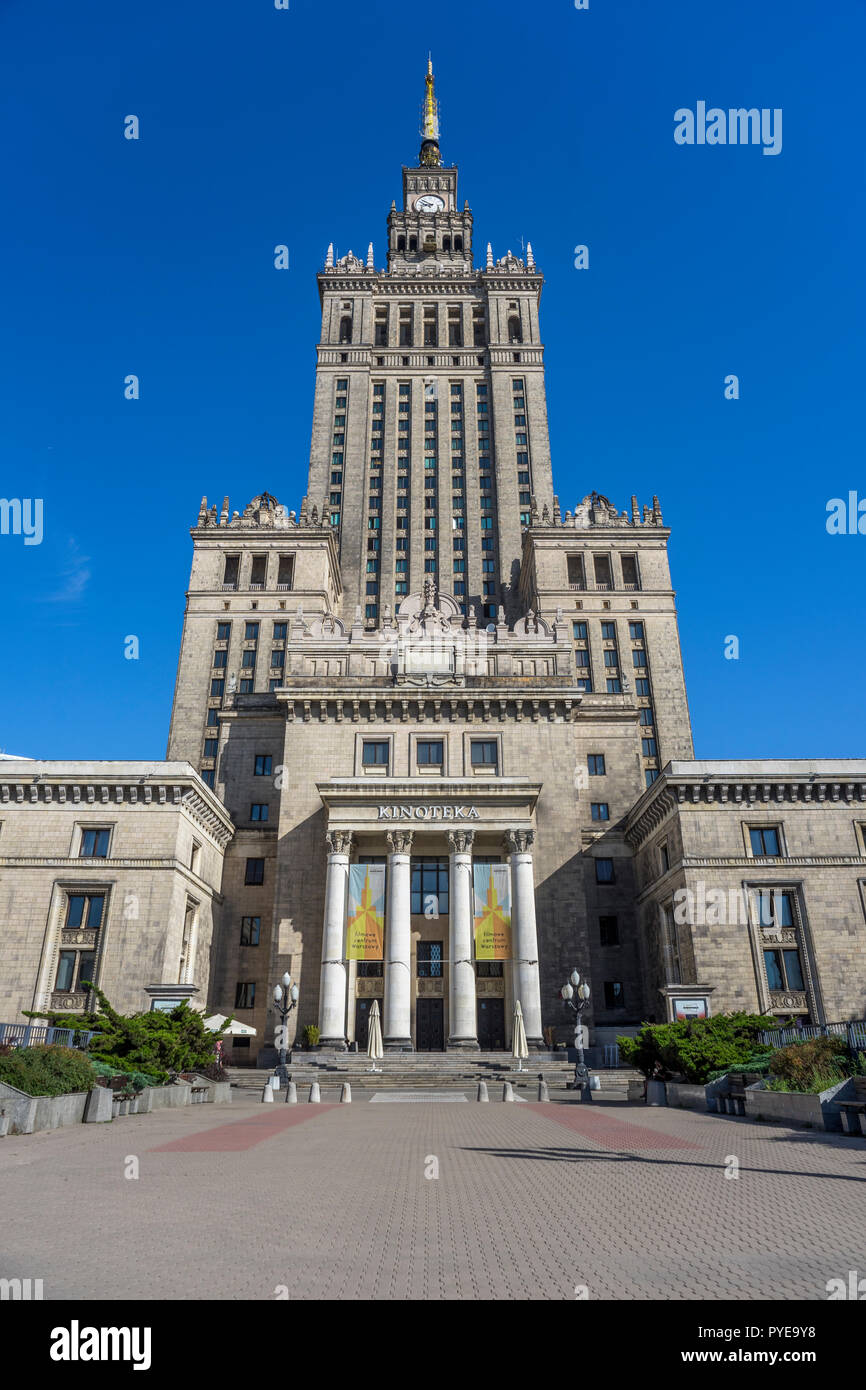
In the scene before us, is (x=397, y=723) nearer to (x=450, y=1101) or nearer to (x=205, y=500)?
(x=450, y=1101)

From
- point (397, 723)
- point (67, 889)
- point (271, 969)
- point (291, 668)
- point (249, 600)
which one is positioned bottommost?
point (271, 969)

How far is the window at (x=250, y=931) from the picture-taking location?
174 feet

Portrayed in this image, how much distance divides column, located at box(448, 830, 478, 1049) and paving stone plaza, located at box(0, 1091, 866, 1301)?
25.6 metres

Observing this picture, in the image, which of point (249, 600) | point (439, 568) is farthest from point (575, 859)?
point (439, 568)

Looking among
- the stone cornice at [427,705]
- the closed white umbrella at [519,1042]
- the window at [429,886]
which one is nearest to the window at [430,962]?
the window at [429,886]

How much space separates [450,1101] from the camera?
33156mm

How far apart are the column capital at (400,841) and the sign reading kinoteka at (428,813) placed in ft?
2.91

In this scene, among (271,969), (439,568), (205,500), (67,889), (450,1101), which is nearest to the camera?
(450,1101)

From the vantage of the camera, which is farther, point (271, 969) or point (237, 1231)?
point (271, 969)

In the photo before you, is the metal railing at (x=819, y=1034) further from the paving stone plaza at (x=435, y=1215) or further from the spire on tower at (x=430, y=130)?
the spire on tower at (x=430, y=130)

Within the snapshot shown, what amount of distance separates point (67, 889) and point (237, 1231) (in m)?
39.0

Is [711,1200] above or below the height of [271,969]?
below

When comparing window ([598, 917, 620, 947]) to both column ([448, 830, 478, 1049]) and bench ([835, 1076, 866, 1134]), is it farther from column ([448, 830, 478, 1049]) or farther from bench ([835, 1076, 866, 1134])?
bench ([835, 1076, 866, 1134])

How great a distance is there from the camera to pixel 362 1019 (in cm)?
4731
